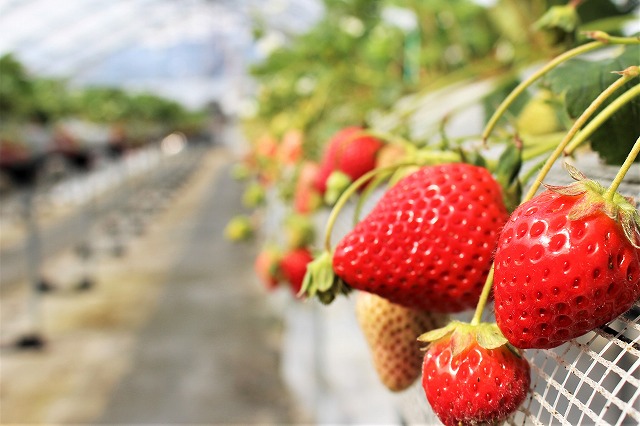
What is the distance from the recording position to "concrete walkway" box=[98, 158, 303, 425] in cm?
272

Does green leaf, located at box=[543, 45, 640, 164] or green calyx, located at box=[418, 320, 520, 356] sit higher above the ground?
green leaf, located at box=[543, 45, 640, 164]

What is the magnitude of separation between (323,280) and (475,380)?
0.15 metres

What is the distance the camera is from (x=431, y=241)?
0.42 meters

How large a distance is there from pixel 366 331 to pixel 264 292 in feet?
12.9

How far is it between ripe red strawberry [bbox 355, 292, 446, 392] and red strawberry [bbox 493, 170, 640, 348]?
19 cm

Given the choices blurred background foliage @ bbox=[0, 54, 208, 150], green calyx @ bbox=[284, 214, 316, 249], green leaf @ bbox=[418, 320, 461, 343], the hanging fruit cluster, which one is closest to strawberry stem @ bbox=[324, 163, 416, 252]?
the hanging fruit cluster

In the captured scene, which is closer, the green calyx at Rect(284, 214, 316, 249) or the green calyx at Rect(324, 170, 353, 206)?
the green calyx at Rect(324, 170, 353, 206)

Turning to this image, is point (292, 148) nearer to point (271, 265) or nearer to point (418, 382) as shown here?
point (271, 265)

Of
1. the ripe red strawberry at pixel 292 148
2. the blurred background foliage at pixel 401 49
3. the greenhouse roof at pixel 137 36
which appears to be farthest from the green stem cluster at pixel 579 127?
the greenhouse roof at pixel 137 36

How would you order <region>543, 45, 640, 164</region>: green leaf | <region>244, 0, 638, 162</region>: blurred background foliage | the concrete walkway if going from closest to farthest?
<region>543, 45, 640, 164</region>: green leaf → <region>244, 0, 638, 162</region>: blurred background foliage → the concrete walkway

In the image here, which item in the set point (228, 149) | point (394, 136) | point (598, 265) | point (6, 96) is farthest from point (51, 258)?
point (228, 149)

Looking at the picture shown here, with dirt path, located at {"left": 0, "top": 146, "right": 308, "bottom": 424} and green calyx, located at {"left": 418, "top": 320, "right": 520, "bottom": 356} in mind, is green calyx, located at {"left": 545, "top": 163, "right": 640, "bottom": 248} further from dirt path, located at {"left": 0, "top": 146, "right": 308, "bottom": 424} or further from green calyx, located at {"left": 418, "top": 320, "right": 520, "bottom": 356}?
dirt path, located at {"left": 0, "top": 146, "right": 308, "bottom": 424}

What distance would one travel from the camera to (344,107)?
71.0 inches

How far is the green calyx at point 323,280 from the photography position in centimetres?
46
